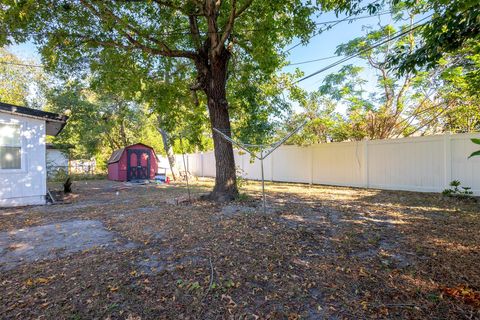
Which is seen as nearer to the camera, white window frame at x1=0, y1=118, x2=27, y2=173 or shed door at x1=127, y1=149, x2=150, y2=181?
white window frame at x1=0, y1=118, x2=27, y2=173

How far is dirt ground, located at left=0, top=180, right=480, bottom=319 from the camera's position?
2037mm

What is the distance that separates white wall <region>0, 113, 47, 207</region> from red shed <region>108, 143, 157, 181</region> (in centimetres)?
776

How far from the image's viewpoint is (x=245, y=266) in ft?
8.96

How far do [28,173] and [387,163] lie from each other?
34.1 feet

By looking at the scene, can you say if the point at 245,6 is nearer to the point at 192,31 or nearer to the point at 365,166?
the point at 192,31

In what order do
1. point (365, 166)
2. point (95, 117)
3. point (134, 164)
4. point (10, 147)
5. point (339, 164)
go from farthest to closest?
1. point (95, 117)
2. point (134, 164)
3. point (339, 164)
4. point (365, 166)
5. point (10, 147)

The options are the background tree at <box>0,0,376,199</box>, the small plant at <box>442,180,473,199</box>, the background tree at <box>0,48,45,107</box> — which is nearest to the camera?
the background tree at <box>0,0,376,199</box>

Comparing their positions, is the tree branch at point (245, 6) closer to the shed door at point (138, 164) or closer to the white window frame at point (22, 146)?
the white window frame at point (22, 146)

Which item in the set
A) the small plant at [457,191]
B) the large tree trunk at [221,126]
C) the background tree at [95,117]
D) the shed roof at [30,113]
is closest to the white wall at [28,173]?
the shed roof at [30,113]

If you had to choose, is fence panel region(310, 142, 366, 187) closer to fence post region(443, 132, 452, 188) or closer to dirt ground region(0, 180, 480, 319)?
fence post region(443, 132, 452, 188)

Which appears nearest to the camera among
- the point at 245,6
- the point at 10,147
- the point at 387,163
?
the point at 245,6

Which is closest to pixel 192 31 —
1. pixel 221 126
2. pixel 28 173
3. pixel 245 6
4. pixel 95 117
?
pixel 245 6

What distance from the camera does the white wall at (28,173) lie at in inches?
257

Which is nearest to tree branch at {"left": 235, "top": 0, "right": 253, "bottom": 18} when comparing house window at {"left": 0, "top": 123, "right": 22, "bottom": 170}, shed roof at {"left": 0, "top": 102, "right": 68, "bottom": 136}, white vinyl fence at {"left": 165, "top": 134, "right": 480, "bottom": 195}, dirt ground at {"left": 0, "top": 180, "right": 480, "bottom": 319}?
dirt ground at {"left": 0, "top": 180, "right": 480, "bottom": 319}
